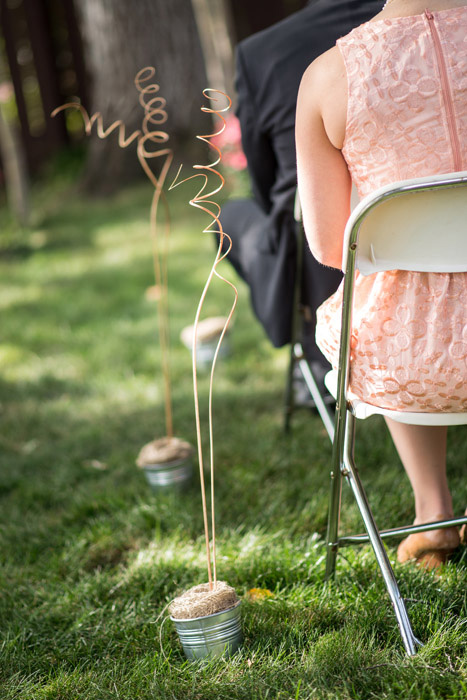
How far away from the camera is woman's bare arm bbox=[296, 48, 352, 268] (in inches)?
53.4

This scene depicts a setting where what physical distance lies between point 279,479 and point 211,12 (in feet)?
15.4

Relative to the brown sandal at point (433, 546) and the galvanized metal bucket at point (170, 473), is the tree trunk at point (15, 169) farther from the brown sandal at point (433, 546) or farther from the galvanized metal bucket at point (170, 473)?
the brown sandal at point (433, 546)

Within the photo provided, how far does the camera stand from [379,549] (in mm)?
1496

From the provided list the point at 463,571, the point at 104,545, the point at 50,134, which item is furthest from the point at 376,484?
the point at 50,134

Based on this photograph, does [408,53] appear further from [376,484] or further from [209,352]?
[209,352]

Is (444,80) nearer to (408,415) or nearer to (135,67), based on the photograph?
(408,415)

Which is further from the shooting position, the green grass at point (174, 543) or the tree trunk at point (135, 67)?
the tree trunk at point (135, 67)

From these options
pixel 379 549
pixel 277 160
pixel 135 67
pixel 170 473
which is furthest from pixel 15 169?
pixel 379 549

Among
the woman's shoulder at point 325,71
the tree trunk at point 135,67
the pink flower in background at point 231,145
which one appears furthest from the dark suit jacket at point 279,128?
the tree trunk at point 135,67

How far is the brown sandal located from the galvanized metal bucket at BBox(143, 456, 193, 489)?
781 mm

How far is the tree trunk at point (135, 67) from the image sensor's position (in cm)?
712

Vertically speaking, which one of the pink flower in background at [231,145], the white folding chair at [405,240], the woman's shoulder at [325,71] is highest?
the pink flower in background at [231,145]

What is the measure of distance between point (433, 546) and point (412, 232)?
2.78ft

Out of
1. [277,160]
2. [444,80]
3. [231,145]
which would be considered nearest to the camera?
[444,80]
